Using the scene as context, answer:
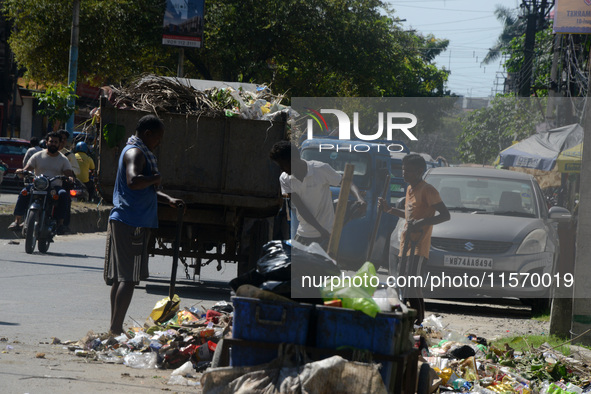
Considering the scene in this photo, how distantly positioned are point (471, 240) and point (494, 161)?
8.92 feet

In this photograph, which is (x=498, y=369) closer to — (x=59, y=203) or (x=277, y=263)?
(x=277, y=263)

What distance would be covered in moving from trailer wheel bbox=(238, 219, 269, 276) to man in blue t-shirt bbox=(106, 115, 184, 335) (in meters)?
3.34

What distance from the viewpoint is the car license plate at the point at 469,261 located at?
9.88m

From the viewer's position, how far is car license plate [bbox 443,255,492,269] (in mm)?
9883

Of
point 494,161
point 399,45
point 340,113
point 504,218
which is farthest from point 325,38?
point 340,113

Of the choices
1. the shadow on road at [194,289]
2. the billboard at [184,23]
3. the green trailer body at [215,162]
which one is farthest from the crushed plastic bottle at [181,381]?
the billboard at [184,23]

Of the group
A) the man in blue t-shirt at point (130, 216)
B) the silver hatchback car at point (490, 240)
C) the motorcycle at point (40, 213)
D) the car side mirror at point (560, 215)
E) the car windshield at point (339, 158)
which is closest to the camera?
the man in blue t-shirt at point (130, 216)

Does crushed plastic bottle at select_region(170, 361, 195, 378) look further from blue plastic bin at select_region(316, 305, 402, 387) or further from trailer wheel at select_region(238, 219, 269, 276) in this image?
trailer wheel at select_region(238, 219, 269, 276)

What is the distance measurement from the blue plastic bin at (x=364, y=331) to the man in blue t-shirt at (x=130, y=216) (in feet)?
8.62

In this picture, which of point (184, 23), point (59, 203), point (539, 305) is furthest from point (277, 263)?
point (184, 23)

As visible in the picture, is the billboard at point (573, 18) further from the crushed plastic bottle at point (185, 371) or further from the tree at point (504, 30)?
the tree at point (504, 30)

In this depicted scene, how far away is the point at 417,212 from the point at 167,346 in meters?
3.00

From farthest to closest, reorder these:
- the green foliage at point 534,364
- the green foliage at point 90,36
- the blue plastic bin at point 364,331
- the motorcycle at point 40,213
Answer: the green foliage at point 90,36 → the motorcycle at point 40,213 → the green foliage at point 534,364 → the blue plastic bin at point 364,331

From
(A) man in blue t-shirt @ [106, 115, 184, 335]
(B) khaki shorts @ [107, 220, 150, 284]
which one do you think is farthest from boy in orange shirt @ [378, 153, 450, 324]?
(B) khaki shorts @ [107, 220, 150, 284]
